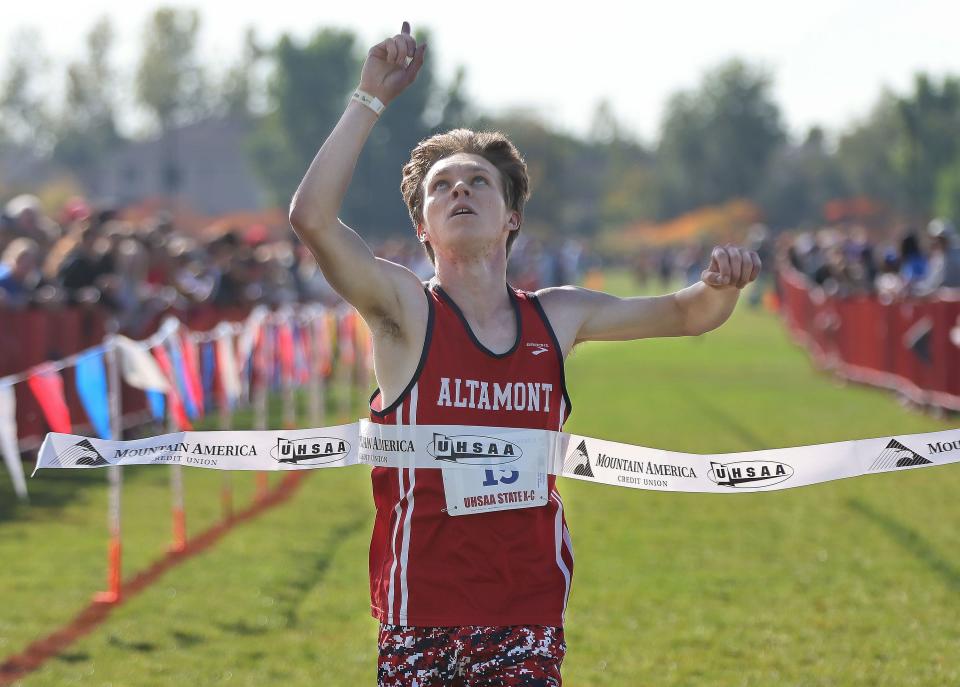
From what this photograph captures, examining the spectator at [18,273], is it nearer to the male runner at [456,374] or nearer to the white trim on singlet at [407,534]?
the male runner at [456,374]

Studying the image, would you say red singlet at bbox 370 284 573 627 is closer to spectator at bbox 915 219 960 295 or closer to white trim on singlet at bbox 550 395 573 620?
white trim on singlet at bbox 550 395 573 620

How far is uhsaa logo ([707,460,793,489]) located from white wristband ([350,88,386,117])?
4.80 ft

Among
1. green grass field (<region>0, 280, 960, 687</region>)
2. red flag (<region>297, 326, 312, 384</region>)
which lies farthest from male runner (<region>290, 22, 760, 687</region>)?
red flag (<region>297, 326, 312, 384</region>)

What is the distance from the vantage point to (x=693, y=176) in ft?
444

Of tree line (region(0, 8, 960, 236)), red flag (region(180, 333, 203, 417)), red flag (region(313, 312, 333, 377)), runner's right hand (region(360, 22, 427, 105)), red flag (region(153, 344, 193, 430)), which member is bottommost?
runner's right hand (region(360, 22, 427, 105))

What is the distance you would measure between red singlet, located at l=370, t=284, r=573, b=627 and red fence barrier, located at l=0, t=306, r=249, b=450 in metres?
8.91

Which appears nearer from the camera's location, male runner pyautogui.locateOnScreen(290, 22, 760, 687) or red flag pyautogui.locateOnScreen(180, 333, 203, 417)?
male runner pyautogui.locateOnScreen(290, 22, 760, 687)

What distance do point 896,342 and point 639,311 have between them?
55.4 feet

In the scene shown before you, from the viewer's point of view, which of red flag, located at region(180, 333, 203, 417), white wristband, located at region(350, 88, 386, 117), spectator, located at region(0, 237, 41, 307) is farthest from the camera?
spectator, located at region(0, 237, 41, 307)

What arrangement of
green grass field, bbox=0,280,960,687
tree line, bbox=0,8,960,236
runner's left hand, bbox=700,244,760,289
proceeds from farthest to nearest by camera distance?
tree line, bbox=0,8,960,236 < green grass field, bbox=0,280,960,687 < runner's left hand, bbox=700,244,760,289

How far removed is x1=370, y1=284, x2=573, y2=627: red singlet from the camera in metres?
3.97

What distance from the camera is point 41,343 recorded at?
13141 mm

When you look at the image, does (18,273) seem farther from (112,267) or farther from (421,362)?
(421,362)

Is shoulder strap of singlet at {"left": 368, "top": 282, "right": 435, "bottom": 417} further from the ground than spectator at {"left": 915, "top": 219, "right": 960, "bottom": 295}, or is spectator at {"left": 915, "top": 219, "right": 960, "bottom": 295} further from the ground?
spectator at {"left": 915, "top": 219, "right": 960, "bottom": 295}
